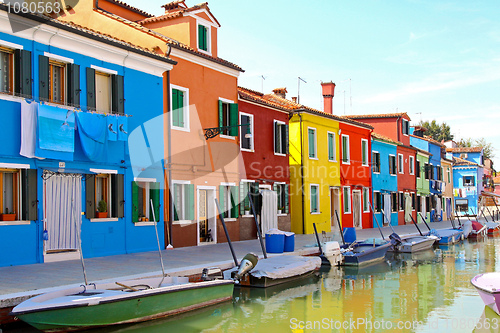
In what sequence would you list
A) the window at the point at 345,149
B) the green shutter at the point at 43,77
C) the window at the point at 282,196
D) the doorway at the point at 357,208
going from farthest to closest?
1. the doorway at the point at 357,208
2. the window at the point at 345,149
3. the window at the point at 282,196
4. the green shutter at the point at 43,77

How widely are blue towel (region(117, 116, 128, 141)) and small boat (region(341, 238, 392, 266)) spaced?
809cm

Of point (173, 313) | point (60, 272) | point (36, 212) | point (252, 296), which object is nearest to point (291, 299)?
point (252, 296)

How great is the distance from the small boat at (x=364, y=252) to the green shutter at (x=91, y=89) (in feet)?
30.5

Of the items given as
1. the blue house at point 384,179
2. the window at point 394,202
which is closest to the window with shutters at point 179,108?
the blue house at point 384,179

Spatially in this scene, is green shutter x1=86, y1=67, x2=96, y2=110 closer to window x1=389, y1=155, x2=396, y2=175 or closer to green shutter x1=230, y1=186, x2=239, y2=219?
green shutter x1=230, y1=186, x2=239, y2=219

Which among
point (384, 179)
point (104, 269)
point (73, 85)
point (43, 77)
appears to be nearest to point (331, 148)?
point (384, 179)

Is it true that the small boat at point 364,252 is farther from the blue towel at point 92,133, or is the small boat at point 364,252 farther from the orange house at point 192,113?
the blue towel at point 92,133

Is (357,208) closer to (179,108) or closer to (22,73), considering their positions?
(179,108)

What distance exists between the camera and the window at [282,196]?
23.1 m

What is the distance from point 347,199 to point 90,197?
57.8ft

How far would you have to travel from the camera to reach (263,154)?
22203 mm

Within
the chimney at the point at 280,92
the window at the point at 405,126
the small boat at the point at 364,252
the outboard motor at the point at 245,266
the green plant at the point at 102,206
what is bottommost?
the small boat at the point at 364,252

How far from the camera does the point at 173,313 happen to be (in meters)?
10.1

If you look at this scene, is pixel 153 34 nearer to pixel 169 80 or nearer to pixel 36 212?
pixel 169 80
